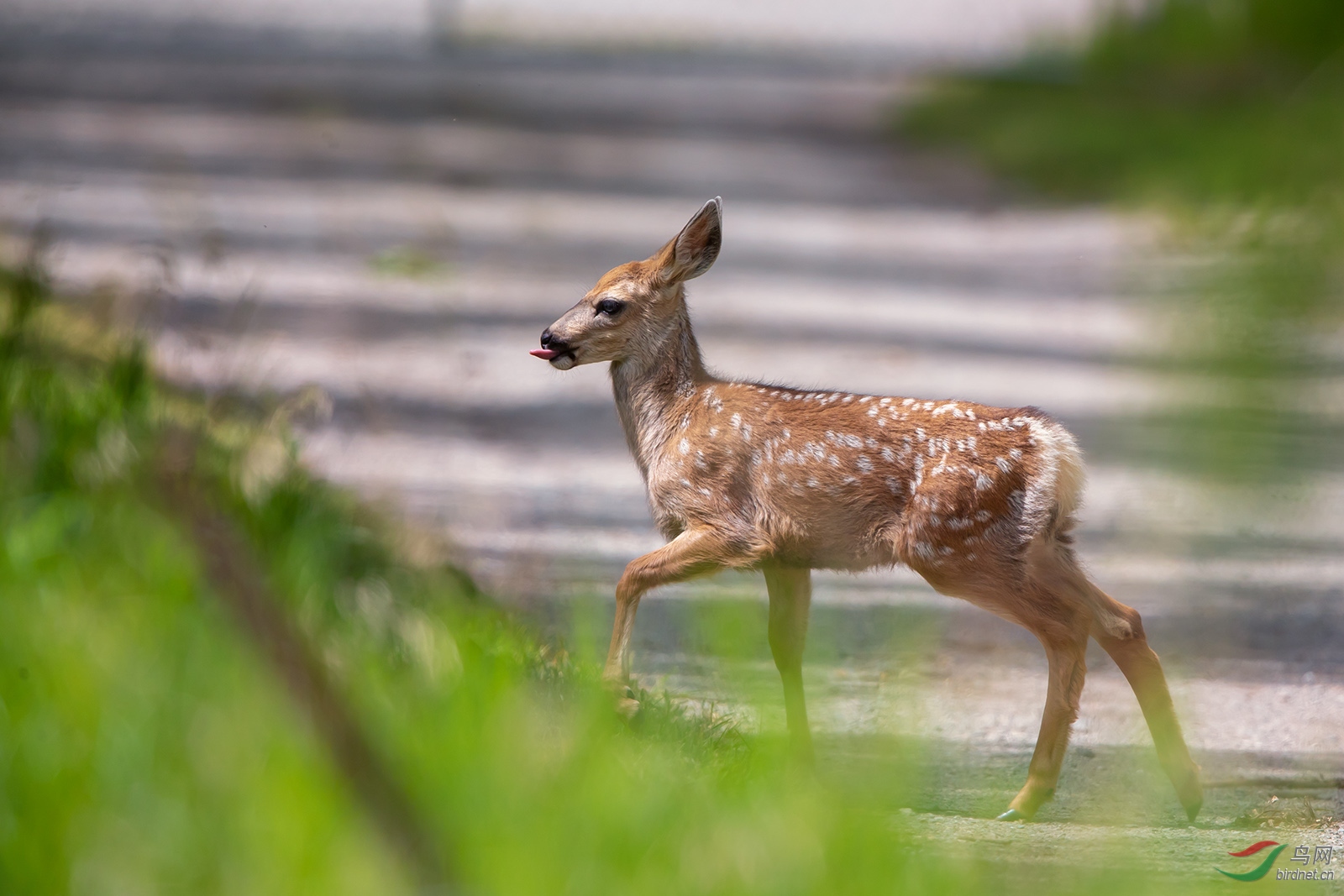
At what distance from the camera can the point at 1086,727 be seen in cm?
323

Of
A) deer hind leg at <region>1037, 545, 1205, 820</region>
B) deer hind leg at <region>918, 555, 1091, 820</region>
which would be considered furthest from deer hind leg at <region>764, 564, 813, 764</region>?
deer hind leg at <region>1037, 545, 1205, 820</region>

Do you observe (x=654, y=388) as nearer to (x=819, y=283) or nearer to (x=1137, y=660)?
(x=1137, y=660)

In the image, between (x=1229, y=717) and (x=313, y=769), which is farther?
(x=1229, y=717)

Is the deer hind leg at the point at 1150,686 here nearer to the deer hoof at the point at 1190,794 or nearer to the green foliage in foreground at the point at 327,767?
the deer hoof at the point at 1190,794

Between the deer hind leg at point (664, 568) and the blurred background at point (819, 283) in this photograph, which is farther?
the deer hind leg at point (664, 568)

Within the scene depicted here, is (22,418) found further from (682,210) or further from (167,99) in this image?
(167,99)

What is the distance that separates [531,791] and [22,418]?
2451 mm

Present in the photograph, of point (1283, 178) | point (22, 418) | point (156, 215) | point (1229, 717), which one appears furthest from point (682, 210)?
point (1283, 178)

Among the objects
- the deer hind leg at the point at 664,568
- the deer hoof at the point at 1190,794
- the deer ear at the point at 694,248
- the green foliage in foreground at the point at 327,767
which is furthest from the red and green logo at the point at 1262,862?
the deer ear at the point at 694,248

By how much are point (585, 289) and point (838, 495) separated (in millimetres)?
3976

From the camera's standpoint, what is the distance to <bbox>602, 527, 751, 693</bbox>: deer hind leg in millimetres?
2770

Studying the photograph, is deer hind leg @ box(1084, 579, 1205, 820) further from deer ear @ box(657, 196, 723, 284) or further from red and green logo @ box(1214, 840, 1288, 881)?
deer ear @ box(657, 196, 723, 284)

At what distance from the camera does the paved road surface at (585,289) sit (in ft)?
10.4

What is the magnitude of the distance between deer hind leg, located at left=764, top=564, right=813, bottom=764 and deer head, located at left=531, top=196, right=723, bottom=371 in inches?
23.6
